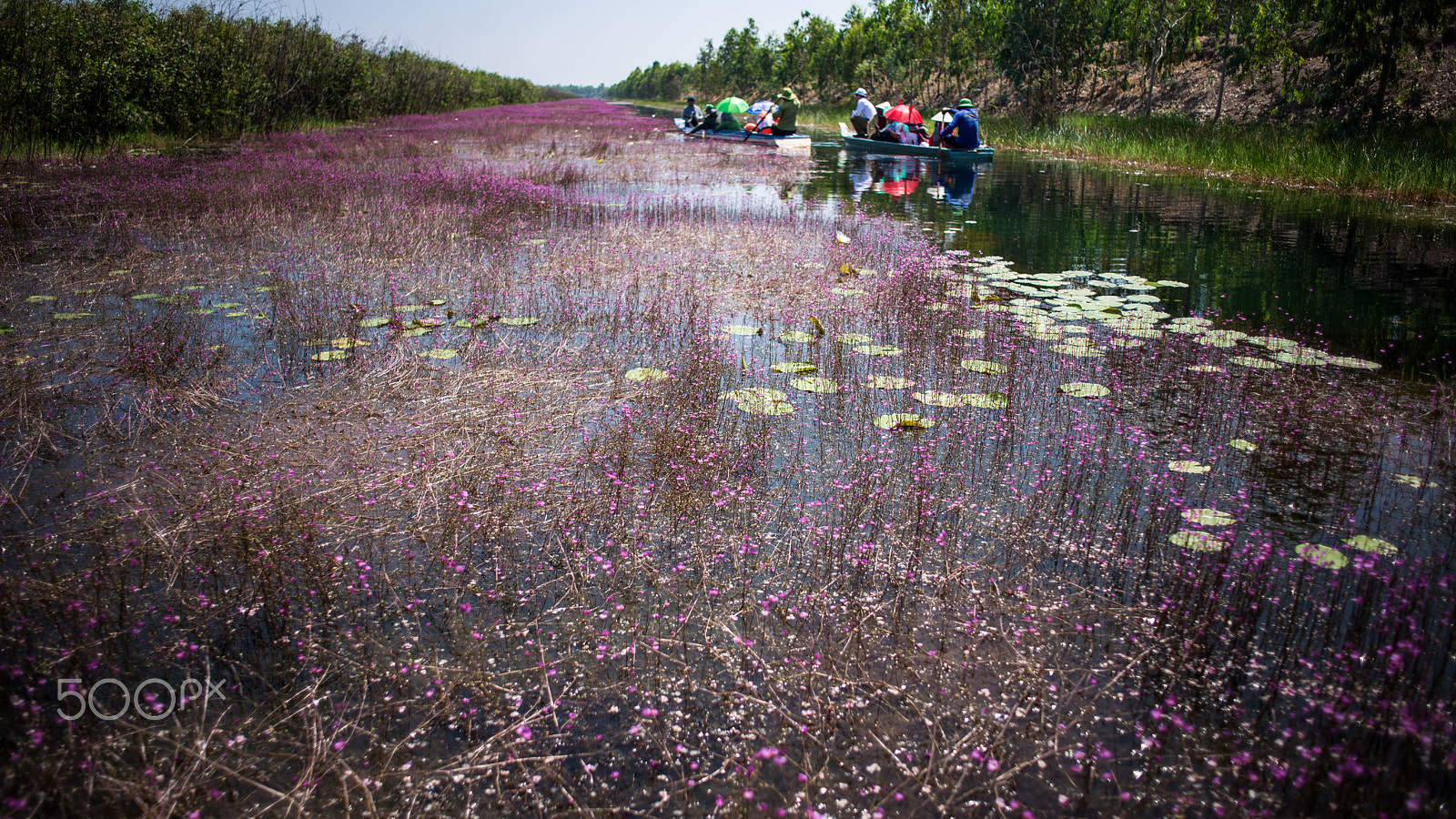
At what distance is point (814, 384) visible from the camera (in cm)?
459

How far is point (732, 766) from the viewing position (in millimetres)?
1973

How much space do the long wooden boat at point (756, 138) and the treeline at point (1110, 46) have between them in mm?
11766

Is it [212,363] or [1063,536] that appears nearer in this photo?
[1063,536]

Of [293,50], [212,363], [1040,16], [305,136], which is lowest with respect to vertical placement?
[212,363]

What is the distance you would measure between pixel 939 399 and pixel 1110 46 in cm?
3854

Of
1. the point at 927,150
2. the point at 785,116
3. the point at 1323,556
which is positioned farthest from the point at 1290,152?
the point at 1323,556

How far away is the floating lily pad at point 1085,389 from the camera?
4.39m

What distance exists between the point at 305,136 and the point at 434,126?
23.6 ft

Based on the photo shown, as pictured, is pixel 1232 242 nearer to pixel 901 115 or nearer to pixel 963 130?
pixel 963 130

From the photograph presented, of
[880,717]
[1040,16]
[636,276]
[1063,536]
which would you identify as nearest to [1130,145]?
[1040,16]

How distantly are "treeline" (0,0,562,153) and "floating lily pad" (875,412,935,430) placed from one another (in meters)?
15.0

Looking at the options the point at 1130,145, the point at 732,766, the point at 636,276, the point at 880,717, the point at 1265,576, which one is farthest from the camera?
the point at 1130,145

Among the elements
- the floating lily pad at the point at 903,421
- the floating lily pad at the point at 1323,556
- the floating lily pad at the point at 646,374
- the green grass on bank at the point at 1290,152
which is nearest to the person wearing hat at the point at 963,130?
the green grass on bank at the point at 1290,152

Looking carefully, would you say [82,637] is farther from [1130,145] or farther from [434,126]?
[434,126]
